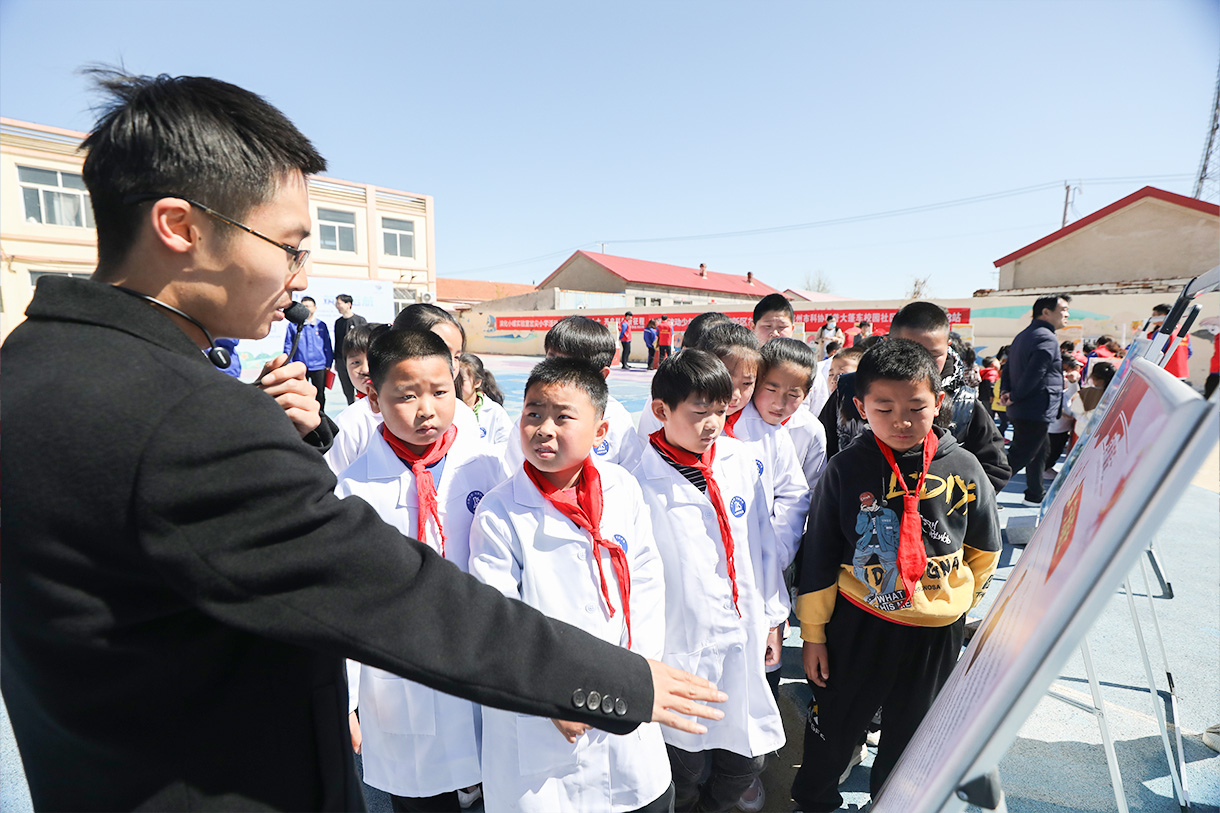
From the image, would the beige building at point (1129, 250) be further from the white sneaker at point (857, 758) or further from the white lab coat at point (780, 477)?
the white sneaker at point (857, 758)

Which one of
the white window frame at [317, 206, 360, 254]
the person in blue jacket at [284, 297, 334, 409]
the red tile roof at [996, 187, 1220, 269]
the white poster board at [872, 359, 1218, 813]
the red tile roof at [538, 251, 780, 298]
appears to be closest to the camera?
the white poster board at [872, 359, 1218, 813]

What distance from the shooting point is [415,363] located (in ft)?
6.90

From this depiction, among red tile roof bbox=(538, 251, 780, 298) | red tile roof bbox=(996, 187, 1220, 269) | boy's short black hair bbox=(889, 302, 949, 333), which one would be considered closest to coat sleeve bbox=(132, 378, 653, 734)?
boy's short black hair bbox=(889, 302, 949, 333)

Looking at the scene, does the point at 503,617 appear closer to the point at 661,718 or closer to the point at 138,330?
the point at 661,718

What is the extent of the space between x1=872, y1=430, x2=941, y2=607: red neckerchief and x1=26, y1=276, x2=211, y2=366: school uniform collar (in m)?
1.89

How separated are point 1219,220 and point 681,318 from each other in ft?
46.1

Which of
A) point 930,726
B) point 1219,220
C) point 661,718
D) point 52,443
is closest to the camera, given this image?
point 52,443

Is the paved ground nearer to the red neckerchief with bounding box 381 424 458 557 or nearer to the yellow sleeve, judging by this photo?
the yellow sleeve

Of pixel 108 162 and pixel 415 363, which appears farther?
pixel 415 363

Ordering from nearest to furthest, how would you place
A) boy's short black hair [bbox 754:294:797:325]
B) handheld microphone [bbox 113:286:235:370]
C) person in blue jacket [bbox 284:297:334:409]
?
handheld microphone [bbox 113:286:235:370], boy's short black hair [bbox 754:294:797:325], person in blue jacket [bbox 284:297:334:409]

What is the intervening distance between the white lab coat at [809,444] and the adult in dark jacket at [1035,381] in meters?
3.21

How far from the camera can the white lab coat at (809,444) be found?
296 centimetres

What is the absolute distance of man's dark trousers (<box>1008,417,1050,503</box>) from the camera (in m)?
5.12

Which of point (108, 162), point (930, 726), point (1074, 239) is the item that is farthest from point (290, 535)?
point (1074, 239)
